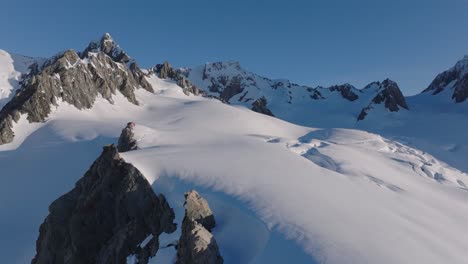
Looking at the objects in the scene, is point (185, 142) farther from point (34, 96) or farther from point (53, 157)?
point (34, 96)

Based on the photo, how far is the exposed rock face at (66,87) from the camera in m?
46.9

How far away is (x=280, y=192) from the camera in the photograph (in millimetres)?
18141

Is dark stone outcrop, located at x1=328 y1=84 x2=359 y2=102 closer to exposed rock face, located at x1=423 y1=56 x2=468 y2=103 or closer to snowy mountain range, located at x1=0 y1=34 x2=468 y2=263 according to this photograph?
exposed rock face, located at x1=423 y1=56 x2=468 y2=103

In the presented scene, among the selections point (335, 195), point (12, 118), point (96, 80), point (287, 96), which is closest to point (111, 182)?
point (335, 195)

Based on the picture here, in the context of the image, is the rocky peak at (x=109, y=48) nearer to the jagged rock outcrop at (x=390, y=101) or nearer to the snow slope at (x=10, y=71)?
the snow slope at (x=10, y=71)

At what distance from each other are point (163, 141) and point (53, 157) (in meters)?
13.3

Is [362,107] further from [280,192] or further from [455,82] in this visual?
[280,192]

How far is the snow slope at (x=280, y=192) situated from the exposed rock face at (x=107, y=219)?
3.24ft

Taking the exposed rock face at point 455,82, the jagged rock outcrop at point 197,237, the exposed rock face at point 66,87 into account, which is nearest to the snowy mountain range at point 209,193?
the jagged rock outcrop at point 197,237

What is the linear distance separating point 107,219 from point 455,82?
113 metres

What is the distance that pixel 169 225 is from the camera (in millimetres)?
17328

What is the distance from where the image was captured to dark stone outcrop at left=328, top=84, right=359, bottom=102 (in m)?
129

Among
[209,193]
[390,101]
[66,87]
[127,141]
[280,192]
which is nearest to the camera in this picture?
[280,192]

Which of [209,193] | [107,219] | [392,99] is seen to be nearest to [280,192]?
[209,193]
